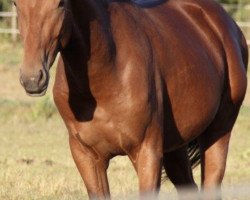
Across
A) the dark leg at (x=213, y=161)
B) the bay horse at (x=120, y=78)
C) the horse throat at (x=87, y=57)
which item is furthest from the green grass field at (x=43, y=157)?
the horse throat at (x=87, y=57)

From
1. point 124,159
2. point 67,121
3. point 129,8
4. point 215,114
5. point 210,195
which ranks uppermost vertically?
point 129,8

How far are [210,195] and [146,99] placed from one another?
148 cm

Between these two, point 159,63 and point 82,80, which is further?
point 159,63

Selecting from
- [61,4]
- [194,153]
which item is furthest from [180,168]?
[61,4]

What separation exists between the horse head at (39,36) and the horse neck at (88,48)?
0.39m

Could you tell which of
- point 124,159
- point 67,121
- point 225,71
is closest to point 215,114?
point 225,71

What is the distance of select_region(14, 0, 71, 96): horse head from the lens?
4.97 metres

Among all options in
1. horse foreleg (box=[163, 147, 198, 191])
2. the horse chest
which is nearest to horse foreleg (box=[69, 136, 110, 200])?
the horse chest

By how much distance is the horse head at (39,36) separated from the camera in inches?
196

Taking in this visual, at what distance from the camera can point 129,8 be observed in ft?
20.2

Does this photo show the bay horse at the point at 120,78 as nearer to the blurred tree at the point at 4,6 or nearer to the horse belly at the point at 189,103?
the horse belly at the point at 189,103

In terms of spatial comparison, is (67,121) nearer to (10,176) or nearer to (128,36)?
(128,36)

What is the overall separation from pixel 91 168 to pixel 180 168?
5.10 feet

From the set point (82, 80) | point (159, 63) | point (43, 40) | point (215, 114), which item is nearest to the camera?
point (43, 40)
